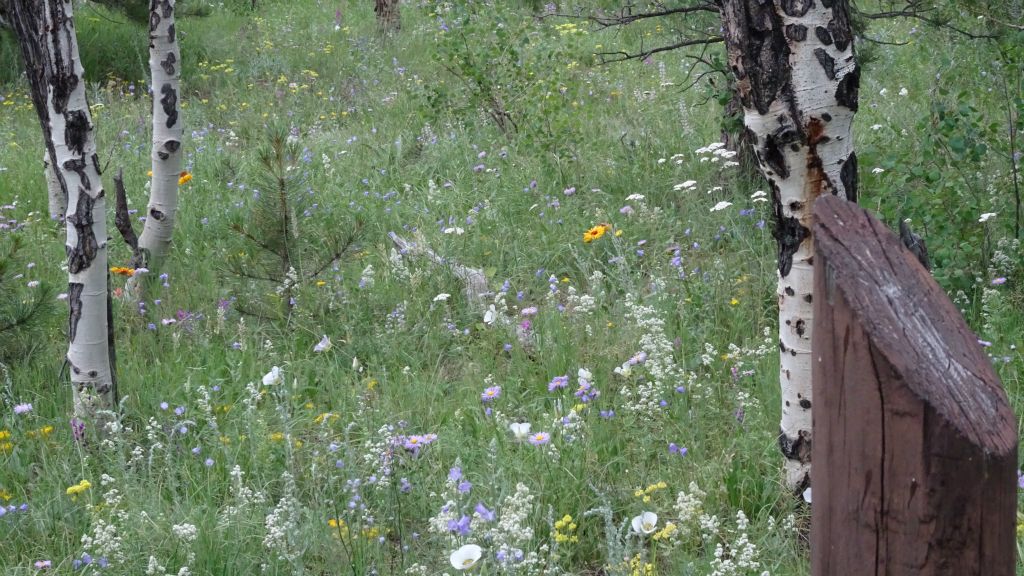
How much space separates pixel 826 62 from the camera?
8.94 ft

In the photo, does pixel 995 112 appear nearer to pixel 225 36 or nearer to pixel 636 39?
pixel 636 39

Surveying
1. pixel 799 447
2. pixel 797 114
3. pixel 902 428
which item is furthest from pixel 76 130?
pixel 902 428

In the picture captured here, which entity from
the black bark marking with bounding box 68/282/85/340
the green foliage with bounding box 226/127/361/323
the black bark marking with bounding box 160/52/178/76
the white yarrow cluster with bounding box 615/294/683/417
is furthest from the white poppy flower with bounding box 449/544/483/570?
the black bark marking with bounding box 160/52/178/76

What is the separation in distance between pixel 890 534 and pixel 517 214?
4563mm

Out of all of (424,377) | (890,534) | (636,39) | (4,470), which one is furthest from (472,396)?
(636,39)

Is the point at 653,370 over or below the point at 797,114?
below

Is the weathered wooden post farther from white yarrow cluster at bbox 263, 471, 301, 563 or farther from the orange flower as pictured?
the orange flower

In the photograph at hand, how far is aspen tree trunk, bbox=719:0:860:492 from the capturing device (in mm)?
2723

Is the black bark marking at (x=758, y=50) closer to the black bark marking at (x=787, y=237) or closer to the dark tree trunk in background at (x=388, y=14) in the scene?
the black bark marking at (x=787, y=237)

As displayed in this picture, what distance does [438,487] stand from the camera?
321 cm

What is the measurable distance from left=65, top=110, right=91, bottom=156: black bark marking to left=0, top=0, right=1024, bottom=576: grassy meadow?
0.98 meters

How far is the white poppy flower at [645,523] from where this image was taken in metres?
2.36

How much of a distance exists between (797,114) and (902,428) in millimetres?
1759

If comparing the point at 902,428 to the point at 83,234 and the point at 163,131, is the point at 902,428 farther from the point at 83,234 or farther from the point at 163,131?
the point at 163,131
